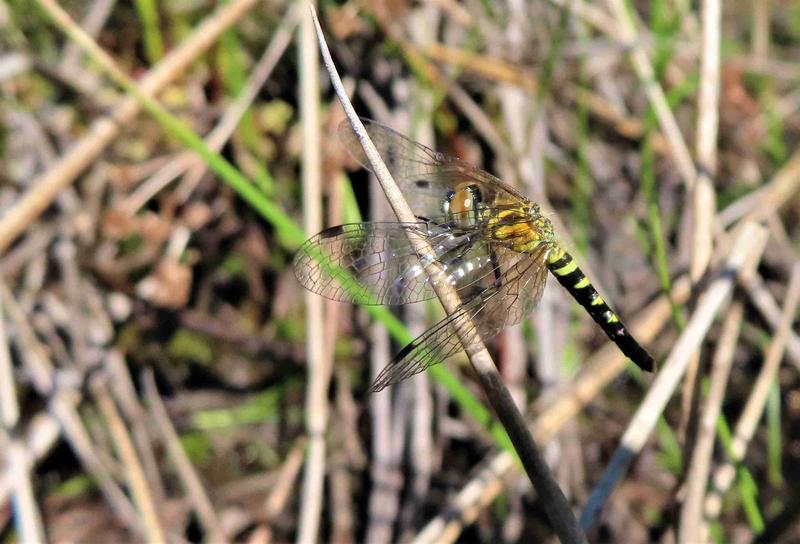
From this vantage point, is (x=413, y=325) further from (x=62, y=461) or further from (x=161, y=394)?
(x=62, y=461)

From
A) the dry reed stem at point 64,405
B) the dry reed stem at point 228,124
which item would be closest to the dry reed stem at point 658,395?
the dry reed stem at point 64,405

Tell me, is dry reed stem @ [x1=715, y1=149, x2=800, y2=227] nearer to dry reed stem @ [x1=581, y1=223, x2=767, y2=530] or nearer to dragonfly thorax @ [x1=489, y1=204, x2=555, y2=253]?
dry reed stem @ [x1=581, y1=223, x2=767, y2=530]

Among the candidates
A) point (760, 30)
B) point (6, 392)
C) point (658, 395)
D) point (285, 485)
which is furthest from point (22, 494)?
point (760, 30)

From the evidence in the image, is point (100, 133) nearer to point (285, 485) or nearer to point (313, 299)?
point (313, 299)

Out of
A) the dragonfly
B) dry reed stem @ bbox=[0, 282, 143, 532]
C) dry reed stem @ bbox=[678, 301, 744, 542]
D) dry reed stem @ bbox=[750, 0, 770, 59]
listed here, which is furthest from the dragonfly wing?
dry reed stem @ bbox=[750, 0, 770, 59]

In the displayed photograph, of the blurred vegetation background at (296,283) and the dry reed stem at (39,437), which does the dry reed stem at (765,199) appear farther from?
the dry reed stem at (39,437)

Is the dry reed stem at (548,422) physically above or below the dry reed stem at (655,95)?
below
